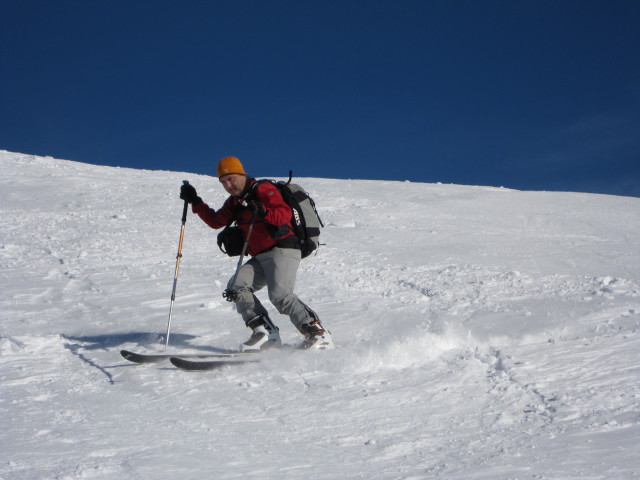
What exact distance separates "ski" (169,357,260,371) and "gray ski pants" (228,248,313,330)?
0.58 m

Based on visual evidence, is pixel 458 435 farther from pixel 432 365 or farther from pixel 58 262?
pixel 58 262

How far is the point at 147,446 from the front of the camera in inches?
142

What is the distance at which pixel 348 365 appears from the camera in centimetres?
507

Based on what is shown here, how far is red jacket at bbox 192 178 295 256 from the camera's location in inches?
212

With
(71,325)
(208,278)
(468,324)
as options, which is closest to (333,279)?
(208,278)

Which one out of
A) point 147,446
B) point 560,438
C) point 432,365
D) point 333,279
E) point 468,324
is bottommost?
point 147,446

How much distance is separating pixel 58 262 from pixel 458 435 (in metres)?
7.80

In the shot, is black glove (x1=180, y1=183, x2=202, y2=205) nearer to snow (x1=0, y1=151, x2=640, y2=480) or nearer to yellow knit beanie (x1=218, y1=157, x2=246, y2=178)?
yellow knit beanie (x1=218, y1=157, x2=246, y2=178)

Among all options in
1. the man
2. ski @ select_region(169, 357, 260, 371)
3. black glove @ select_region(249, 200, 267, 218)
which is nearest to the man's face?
the man

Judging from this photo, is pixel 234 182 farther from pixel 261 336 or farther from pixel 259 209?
pixel 261 336

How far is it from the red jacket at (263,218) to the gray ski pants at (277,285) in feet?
0.41

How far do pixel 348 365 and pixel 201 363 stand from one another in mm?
1171

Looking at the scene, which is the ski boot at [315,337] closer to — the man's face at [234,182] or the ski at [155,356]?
the ski at [155,356]

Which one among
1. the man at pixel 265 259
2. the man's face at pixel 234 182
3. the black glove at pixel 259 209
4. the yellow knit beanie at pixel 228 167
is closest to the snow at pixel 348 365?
the man at pixel 265 259
